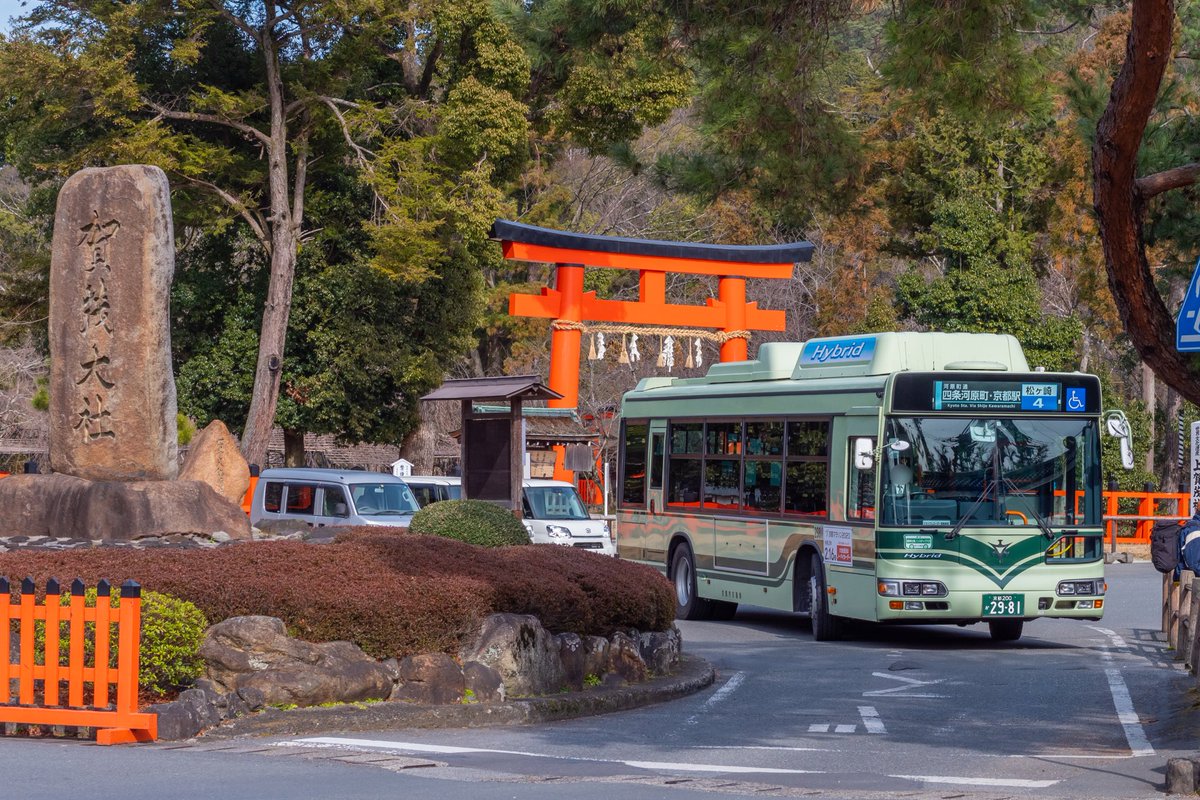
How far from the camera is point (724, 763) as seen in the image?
10.2 m

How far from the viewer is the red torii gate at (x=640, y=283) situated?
32781mm

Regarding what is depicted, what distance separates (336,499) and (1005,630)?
10.6 meters

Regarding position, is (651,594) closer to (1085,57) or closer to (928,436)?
(928,436)

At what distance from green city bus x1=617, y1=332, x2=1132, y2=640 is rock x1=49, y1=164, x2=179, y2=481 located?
745 cm

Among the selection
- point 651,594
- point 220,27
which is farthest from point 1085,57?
point 651,594

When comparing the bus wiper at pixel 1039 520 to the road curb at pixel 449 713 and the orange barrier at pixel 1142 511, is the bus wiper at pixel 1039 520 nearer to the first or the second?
the road curb at pixel 449 713

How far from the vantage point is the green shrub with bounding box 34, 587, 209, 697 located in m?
10.6

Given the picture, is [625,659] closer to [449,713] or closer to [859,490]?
[449,713]

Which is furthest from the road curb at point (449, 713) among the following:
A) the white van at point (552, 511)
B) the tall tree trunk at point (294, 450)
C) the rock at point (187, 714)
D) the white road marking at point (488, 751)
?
the tall tree trunk at point (294, 450)

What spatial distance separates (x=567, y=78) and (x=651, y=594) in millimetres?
23010

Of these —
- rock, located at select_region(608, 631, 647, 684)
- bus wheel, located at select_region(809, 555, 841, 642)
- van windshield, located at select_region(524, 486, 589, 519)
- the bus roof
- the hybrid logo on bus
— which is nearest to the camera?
rock, located at select_region(608, 631, 647, 684)

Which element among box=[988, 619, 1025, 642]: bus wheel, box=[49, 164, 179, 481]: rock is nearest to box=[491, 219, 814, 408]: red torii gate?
box=[988, 619, 1025, 642]: bus wheel

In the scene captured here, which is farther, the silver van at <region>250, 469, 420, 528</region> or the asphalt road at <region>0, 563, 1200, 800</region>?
the silver van at <region>250, 469, 420, 528</region>

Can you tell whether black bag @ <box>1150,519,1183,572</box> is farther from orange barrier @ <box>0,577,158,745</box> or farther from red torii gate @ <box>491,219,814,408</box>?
red torii gate @ <box>491,219,814,408</box>
